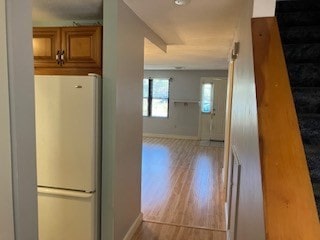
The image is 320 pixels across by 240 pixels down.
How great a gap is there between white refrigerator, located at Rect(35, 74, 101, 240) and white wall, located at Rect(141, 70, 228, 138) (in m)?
6.58

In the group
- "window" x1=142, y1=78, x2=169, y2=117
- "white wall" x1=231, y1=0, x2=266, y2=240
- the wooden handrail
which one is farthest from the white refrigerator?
"window" x1=142, y1=78, x2=169, y2=117

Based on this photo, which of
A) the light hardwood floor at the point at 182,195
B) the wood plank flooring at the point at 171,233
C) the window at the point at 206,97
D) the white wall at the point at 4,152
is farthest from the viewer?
the window at the point at 206,97

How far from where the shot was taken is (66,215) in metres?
2.14

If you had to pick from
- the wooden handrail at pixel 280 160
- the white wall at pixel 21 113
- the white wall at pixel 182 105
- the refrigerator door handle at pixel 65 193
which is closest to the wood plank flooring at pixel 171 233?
the refrigerator door handle at pixel 65 193

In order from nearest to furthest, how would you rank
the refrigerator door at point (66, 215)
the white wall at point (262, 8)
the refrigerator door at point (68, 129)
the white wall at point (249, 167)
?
1. the white wall at point (249, 167)
2. the white wall at point (262, 8)
3. the refrigerator door at point (68, 129)
4. the refrigerator door at point (66, 215)

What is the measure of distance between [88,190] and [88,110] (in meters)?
0.67

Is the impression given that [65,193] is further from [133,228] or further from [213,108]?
[213,108]

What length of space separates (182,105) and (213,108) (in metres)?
1.06

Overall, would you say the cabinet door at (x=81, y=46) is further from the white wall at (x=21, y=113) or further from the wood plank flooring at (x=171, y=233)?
the wood plank flooring at (x=171, y=233)

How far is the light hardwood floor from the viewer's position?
115 inches

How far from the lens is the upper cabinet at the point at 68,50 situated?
213cm

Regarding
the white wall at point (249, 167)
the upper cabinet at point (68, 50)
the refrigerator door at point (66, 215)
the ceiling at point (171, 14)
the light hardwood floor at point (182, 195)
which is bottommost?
the light hardwood floor at point (182, 195)

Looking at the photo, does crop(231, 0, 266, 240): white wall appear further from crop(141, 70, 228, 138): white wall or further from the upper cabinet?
crop(141, 70, 228, 138): white wall

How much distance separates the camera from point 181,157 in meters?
6.25
